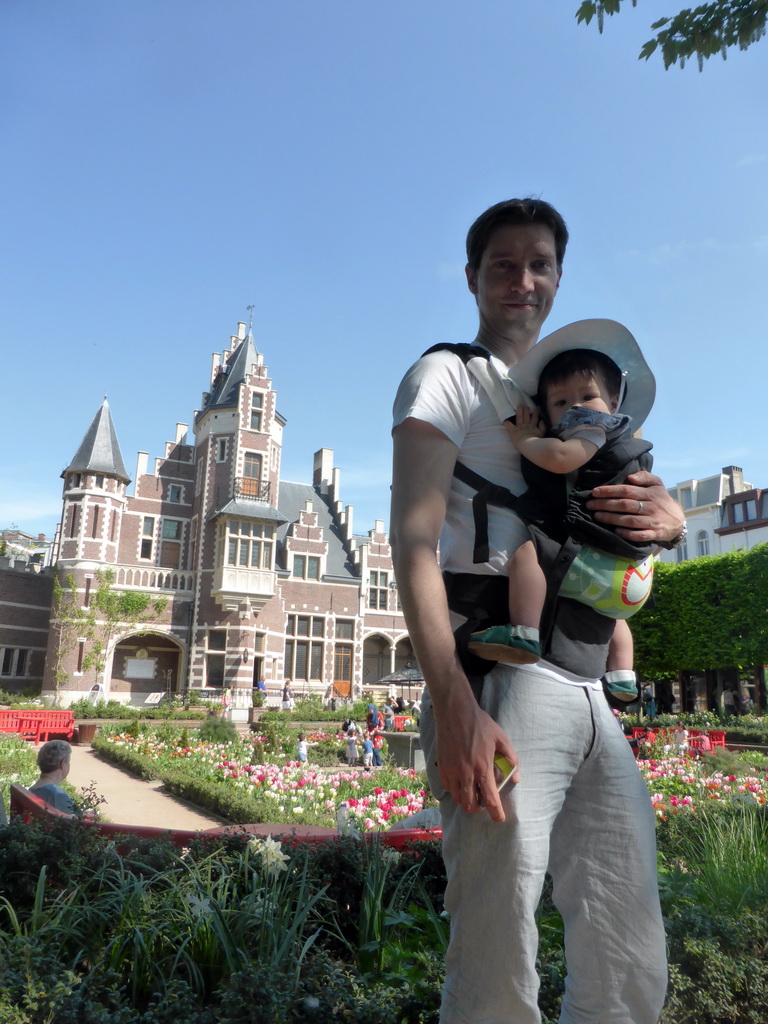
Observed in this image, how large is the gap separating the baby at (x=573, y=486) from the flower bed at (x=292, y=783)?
10.1ft

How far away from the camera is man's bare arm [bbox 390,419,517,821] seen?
1492mm

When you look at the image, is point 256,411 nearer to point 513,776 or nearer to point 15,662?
point 15,662

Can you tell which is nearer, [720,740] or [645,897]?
[645,897]

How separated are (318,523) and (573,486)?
37034 millimetres

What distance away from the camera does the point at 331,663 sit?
35438 mm

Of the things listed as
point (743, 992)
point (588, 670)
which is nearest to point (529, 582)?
point (588, 670)

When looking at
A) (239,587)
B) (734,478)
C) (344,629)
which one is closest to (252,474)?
(239,587)

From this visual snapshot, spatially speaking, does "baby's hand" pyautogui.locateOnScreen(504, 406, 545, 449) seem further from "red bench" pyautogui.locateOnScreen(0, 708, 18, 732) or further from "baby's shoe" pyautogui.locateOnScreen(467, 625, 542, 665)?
"red bench" pyautogui.locateOnScreen(0, 708, 18, 732)

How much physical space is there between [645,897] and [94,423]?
111 ft

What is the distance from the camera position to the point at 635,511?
1692 millimetres

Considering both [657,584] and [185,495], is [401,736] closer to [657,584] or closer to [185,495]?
[657,584]

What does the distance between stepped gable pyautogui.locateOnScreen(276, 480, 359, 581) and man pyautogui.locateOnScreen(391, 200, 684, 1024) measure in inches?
1360

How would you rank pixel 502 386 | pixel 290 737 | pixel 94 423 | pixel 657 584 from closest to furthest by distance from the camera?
pixel 502 386 < pixel 290 737 < pixel 657 584 < pixel 94 423

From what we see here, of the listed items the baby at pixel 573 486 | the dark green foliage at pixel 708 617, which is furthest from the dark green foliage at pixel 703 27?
the dark green foliage at pixel 708 617
